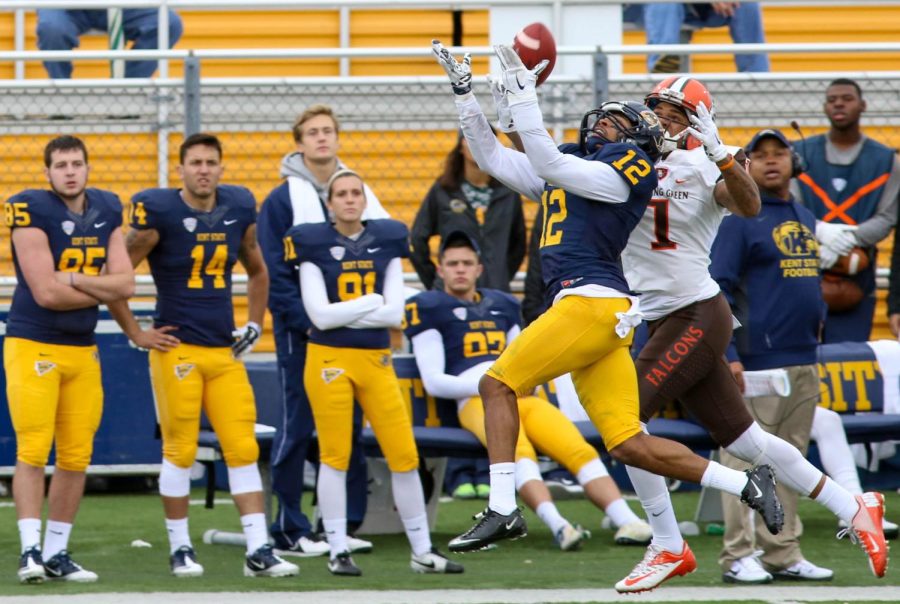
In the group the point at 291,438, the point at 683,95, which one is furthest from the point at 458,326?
the point at 683,95

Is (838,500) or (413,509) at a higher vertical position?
(838,500)

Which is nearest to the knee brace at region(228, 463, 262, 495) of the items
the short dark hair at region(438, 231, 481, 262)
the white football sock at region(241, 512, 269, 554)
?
the white football sock at region(241, 512, 269, 554)

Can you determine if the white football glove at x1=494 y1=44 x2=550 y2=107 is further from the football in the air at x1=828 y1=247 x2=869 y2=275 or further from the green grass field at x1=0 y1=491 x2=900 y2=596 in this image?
the football in the air at x1=828 y1=247 x2=869 y2=275

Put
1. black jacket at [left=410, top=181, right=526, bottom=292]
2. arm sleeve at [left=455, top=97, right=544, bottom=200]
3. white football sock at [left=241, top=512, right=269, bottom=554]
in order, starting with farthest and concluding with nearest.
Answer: black jacket at [left=410, top=181, right=526, bottom=292]
white football sock at [left=241, top=512, right=269, bottom=554]
arm sleeve at [left=455, top=97, right=544, bottom=200]

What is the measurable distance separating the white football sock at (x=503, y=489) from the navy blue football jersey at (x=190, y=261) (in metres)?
2.02

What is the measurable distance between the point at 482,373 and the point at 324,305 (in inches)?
49.5

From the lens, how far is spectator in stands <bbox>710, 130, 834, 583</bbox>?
23.3 ft

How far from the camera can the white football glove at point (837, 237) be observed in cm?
879

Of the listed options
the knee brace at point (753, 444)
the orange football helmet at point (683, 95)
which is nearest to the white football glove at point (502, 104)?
the orange football helmet at point (683, 95)

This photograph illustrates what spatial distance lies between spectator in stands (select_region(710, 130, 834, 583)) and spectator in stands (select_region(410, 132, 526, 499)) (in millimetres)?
2117

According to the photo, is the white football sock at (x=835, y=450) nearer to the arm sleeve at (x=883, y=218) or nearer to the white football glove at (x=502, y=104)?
the arm sleeve at (x=883, y=218)

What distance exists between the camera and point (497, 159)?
6145 mm

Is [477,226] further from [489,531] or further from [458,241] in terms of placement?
[489,531]

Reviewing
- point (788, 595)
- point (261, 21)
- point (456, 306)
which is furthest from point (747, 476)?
point (261, 21)
